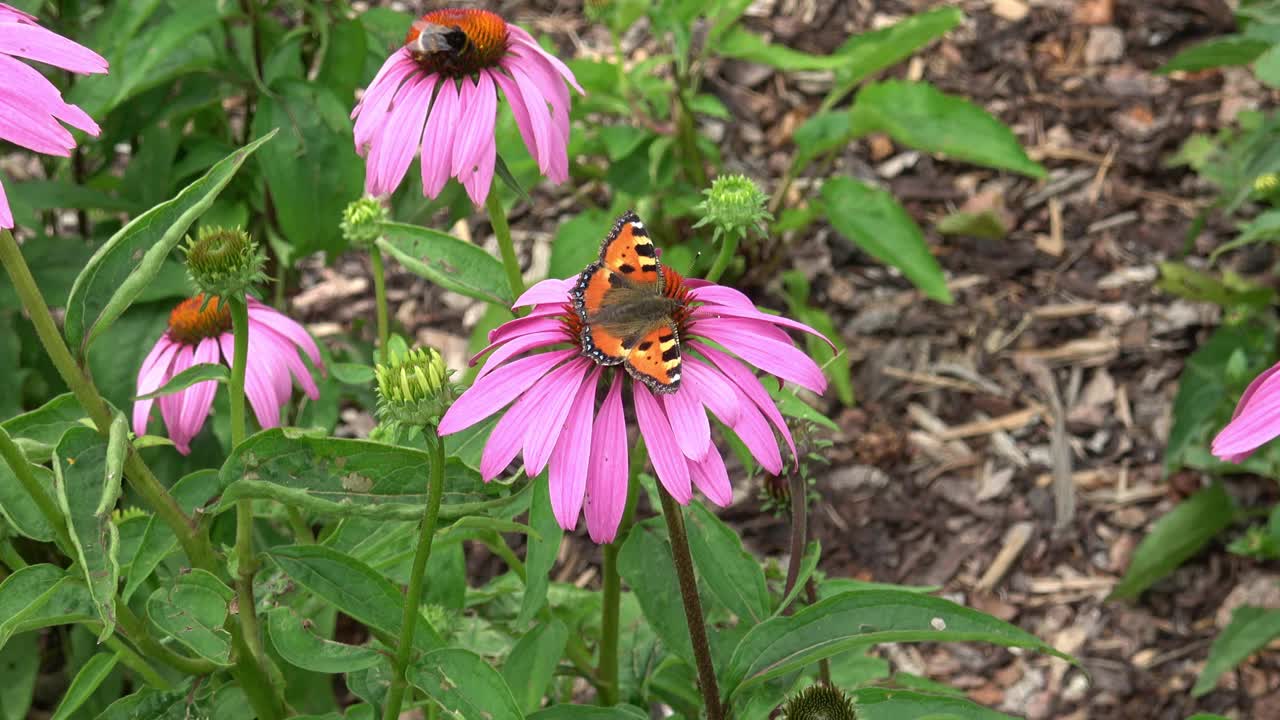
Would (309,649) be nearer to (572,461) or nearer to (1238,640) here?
(572,461)

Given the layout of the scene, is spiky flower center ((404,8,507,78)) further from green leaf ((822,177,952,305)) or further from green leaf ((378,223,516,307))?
green leaf ((822,177,952,305))

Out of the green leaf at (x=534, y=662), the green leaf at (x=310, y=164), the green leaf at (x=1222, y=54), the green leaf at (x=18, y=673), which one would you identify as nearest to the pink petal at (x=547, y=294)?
the green leaf at (x=534, y=662)

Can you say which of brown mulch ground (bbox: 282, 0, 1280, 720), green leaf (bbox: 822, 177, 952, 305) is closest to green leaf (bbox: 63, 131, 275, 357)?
brown mulch ground (bbox: 282, 0, 1280, 720)

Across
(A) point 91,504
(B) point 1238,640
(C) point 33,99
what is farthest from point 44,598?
(B) point 1238,640

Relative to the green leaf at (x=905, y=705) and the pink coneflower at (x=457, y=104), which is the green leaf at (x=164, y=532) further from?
the green leaf at (x=905, y=705)

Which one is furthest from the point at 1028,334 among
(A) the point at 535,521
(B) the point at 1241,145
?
(A) the point at 535,521

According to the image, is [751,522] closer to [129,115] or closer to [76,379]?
[129,115]

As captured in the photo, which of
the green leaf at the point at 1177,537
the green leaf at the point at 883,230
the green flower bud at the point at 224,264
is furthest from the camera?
the green leaf at the point at 883,230
